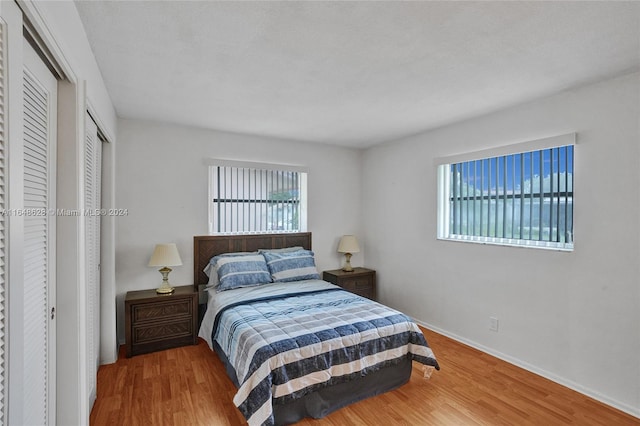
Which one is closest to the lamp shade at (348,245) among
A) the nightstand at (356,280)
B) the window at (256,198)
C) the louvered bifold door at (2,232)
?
the nightstand at (356,280)

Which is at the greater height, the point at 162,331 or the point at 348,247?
the point at 348,247

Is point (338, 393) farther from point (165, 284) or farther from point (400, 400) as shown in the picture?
point (165, 284)

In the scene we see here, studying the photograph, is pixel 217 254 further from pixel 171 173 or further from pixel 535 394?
pixel 535 394

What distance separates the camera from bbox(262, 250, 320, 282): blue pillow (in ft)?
12.4

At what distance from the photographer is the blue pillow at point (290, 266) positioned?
3788 mm

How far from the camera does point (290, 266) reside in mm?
3879

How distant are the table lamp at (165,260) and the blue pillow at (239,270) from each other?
0.43 metres

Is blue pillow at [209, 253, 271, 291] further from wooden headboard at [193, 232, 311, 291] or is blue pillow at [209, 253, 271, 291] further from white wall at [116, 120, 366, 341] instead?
white wall at [116, 120, 366, 341]

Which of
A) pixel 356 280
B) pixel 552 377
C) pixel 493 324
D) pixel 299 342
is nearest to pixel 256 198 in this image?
pixel 356 280

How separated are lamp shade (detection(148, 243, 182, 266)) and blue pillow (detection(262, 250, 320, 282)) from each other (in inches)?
40.7

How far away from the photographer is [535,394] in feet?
8.14

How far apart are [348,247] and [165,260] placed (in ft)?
7.86

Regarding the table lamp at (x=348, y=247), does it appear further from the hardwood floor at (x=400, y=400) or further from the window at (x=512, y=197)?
the hardwood floor at (x=400, y=400)

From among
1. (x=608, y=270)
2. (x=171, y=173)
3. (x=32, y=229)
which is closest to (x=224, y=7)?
(x=32, y=229)
